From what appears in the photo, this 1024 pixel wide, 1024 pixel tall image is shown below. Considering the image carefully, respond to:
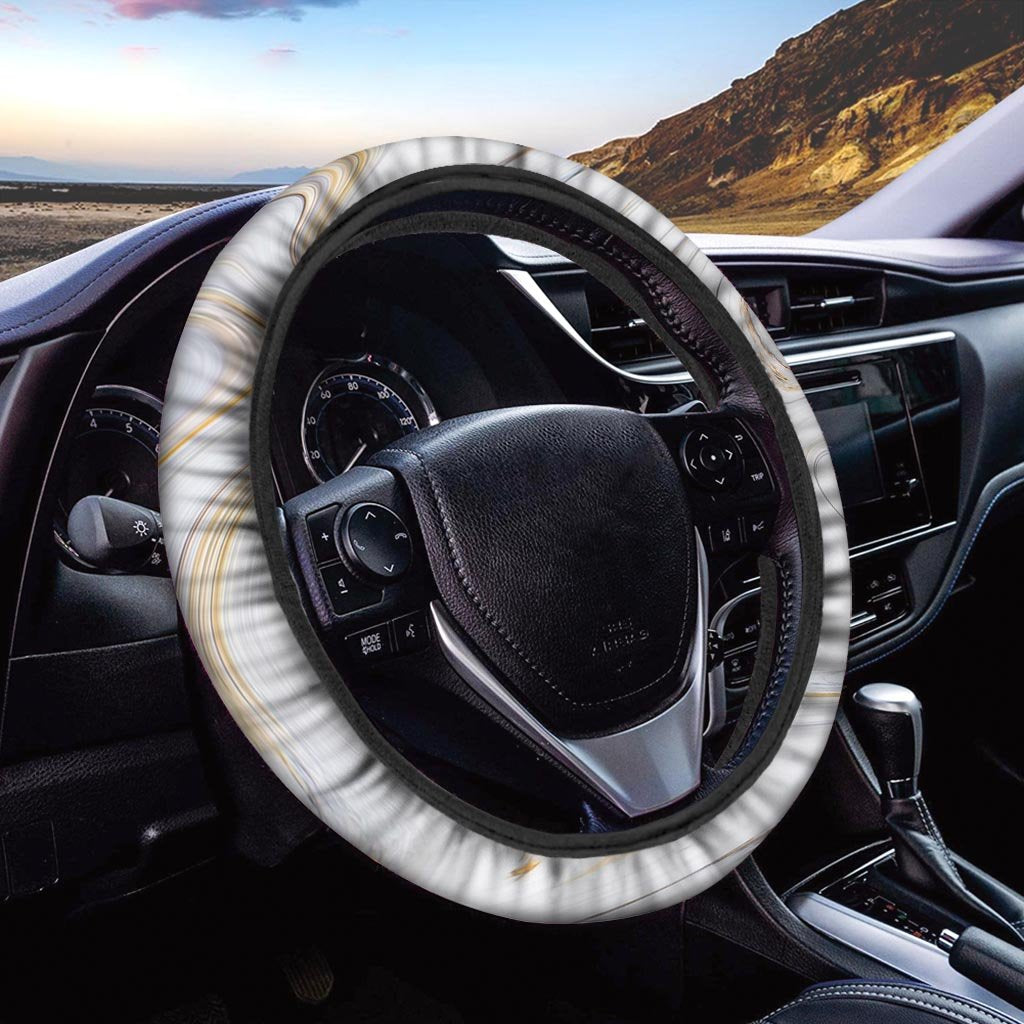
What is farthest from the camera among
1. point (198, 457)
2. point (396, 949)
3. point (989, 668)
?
point (989, 668)

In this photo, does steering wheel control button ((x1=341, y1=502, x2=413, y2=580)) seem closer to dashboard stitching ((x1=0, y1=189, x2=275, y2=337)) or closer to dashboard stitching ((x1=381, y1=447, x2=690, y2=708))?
dashboard stitching ((x1=381, y1=447, x2=690, y2=708))

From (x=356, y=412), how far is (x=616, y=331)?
471mm

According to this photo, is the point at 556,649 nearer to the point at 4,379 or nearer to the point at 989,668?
the point at 4,379

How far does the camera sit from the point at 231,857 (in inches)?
47.7

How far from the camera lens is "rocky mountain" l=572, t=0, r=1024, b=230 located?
1390 cm

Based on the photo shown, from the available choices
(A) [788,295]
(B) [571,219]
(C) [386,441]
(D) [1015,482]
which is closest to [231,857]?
(C) [386,441]

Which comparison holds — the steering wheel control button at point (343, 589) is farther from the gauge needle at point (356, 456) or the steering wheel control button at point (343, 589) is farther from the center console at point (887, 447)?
the center console at point (887, 447)

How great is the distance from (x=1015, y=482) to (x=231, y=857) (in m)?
1.68

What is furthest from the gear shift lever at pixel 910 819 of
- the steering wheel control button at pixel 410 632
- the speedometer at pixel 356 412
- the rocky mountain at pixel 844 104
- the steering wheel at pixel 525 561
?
the rocky mountain at pixel 844 104

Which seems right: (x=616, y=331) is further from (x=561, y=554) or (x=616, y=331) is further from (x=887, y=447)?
(x=561, y=554)

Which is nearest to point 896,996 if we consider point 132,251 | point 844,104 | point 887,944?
point 887,944

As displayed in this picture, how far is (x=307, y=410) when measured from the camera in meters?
1.19

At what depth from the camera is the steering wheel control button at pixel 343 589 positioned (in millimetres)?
770

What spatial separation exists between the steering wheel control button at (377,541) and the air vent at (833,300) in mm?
1235
